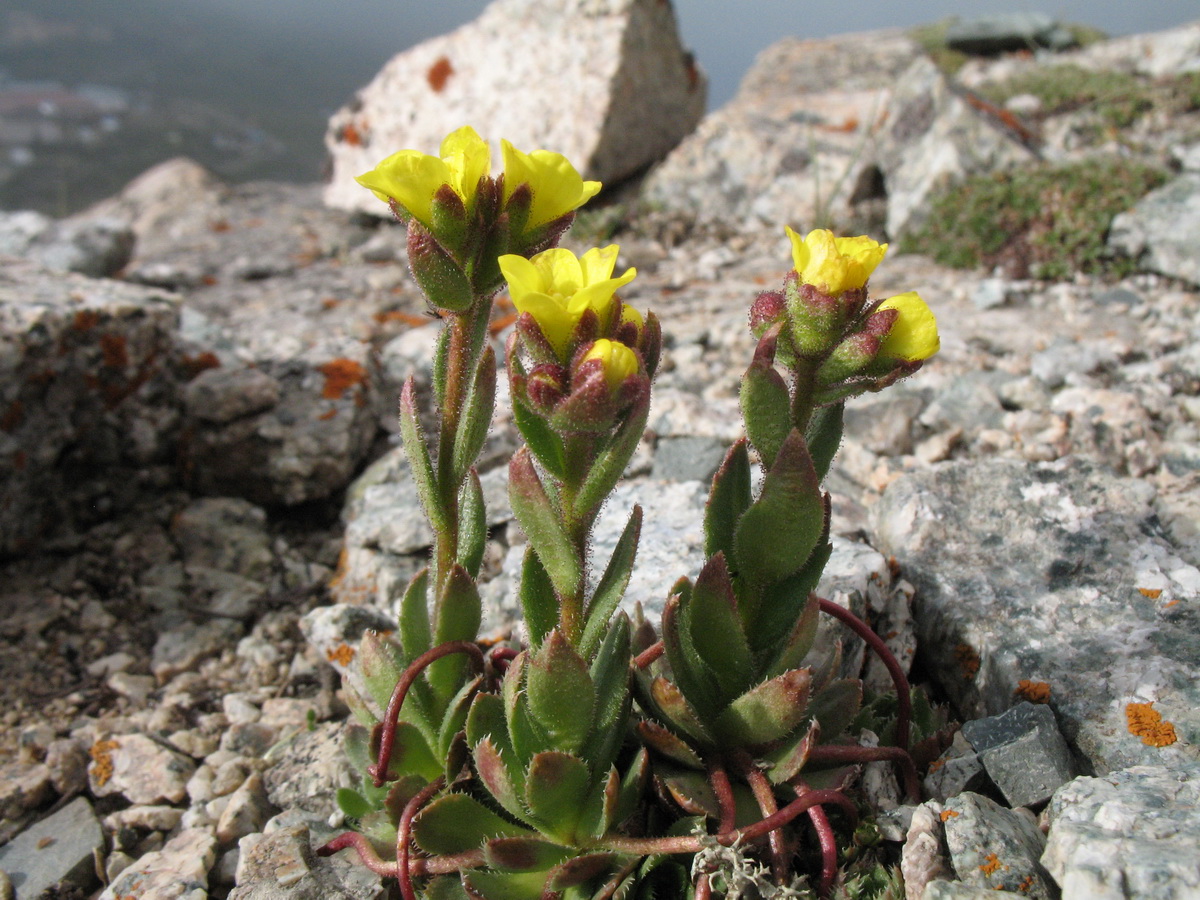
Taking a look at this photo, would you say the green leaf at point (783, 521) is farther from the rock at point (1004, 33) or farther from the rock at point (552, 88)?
the rock at point (1004, 33)

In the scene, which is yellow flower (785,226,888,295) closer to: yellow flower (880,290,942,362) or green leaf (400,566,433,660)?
yellow flower (880,290,942,362)

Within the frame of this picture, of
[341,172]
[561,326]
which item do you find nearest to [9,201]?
[341,172]

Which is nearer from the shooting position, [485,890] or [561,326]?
[561,326]

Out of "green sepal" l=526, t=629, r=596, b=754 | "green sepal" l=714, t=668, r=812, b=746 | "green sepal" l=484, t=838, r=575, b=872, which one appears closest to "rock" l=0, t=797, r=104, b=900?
"green sepal" l=484, t=838, r=575, b=872

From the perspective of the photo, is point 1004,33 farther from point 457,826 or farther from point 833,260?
point 457,826

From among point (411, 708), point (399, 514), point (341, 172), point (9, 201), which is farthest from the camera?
point (9, 201)

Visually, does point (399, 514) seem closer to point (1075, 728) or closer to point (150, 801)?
point (150, 801)

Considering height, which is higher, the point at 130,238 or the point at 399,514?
the point at 130,238
